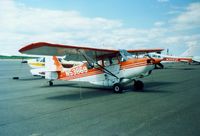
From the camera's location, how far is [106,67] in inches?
460

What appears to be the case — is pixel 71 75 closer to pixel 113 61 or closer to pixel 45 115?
pixel 113 61

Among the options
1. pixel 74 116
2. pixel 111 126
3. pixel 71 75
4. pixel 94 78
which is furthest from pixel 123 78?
pixel 111 126

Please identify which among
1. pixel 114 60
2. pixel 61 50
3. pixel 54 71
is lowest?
pixel 54 71

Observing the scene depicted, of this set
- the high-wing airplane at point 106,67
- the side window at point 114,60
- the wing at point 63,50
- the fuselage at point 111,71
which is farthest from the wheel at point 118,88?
the wing at point 63,50

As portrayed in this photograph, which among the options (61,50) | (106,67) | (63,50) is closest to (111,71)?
(106,67)

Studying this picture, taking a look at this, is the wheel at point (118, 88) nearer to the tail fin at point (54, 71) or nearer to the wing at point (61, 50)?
the wing at point (61, 50)

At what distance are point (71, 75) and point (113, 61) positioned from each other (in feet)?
8.34

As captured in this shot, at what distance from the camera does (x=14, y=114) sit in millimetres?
6883

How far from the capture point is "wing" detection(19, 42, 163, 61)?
8.46 m

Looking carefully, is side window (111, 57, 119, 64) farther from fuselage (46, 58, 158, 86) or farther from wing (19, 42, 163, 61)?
wing (19, 42, 163, 61)

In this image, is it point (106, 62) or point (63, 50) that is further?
point (106, 62)

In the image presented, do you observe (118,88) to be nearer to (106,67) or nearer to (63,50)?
(106,67)

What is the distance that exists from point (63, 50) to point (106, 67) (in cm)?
256

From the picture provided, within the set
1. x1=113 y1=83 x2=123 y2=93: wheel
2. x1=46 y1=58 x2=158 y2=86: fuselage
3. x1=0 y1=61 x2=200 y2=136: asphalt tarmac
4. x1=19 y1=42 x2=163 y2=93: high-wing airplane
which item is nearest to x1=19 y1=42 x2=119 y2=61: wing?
x1=19 y1=42 x2=163 y2=93: high-wing airplane
